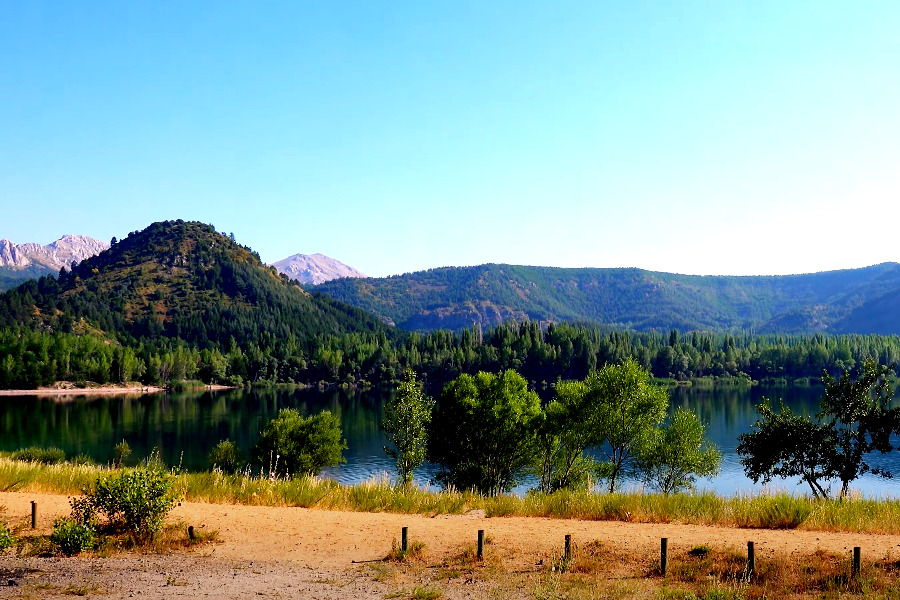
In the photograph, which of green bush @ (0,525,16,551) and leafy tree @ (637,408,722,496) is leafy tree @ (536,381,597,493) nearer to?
leafy tree @ (637,408,722,496)

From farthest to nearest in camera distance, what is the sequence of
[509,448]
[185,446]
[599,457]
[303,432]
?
1. [185,446]
2. [599,457]
3. [303,432]
4. [509,448]

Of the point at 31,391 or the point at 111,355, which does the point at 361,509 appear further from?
the point at 111,355

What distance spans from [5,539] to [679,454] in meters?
50.4

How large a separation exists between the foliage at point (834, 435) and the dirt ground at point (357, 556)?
635 inches

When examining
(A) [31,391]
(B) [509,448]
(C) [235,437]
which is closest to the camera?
(B) [509,448]

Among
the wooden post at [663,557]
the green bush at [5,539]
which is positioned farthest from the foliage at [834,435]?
the green bush at [5,539]

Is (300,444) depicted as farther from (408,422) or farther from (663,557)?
(663,557)

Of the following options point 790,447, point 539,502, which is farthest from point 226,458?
point 790,447

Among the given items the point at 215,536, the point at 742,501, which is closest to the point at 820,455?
the point at 742,501

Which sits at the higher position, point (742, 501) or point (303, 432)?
point (742, 501)

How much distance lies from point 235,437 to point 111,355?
4392 inches

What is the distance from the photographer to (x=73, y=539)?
56.0 ft

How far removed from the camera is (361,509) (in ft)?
72.0

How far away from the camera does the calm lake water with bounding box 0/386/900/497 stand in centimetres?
7206
